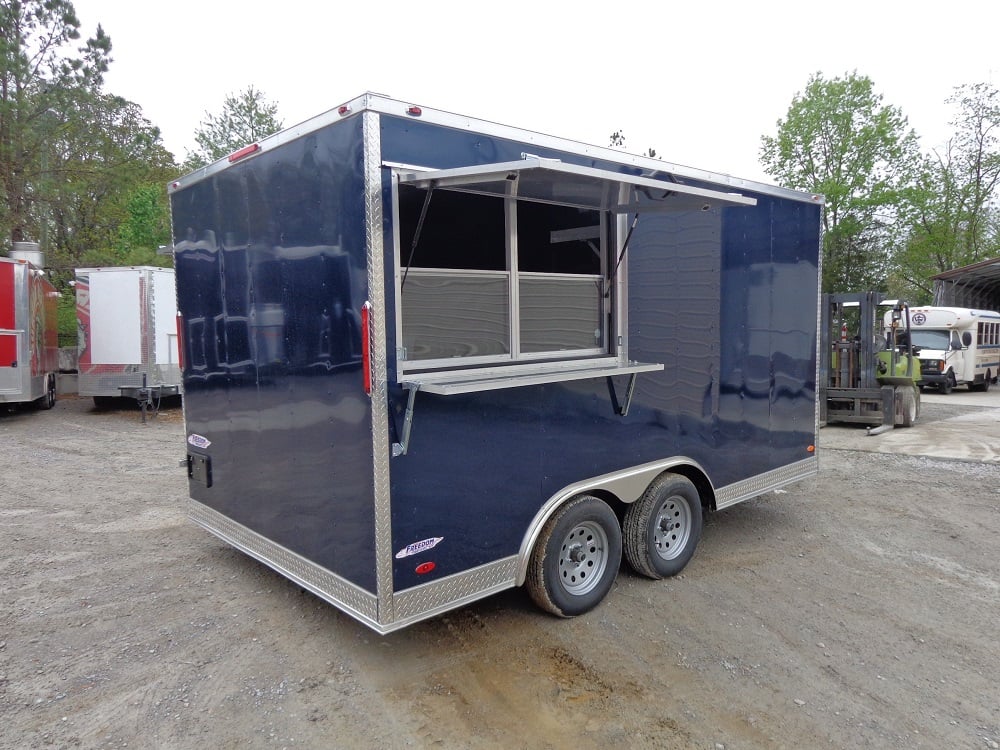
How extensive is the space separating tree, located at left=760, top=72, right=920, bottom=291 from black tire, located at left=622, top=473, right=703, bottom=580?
2894cm

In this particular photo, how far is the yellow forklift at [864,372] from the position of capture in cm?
1123

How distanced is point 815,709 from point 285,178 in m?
3.74

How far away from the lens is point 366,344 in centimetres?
316

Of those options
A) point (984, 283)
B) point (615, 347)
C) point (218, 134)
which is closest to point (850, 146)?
point (984, 283)

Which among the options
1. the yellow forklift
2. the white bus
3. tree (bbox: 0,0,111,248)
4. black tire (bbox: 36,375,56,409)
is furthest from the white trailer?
the white bus

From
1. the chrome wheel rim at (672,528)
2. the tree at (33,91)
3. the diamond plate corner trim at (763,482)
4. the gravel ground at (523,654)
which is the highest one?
the tree at (33,91)

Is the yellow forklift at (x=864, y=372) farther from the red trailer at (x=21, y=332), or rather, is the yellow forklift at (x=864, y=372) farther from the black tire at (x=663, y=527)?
the red trailer at (x=21, y=332)

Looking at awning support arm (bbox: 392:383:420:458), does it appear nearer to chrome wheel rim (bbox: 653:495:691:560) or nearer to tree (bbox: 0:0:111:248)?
chrome wheel rim (bbox: 653:495:691:560)

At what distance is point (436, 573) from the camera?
342 centimetres

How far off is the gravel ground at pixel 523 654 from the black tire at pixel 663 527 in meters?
0.15

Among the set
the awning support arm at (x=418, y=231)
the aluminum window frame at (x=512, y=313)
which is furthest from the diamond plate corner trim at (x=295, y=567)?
the awning support arm at (x=418, y=231)

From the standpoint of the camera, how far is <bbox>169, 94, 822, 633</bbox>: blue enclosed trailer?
3246mm

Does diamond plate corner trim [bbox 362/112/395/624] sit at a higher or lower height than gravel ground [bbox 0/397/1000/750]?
higher

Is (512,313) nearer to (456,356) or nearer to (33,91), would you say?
(456,356)
